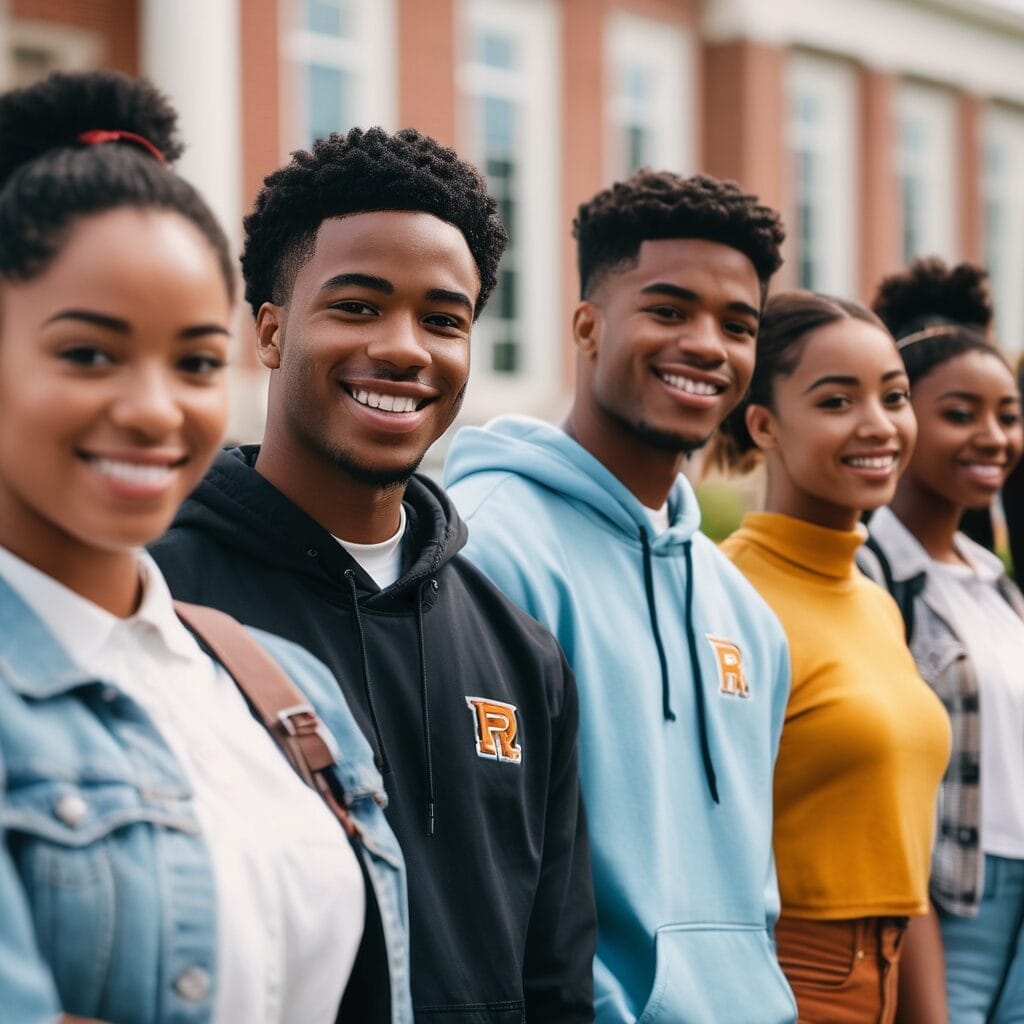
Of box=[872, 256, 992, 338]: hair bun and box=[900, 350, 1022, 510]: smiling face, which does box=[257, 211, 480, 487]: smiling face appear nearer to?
box=[900, 350, 1022, 510]: smiling face

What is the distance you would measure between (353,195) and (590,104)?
14.2 meters

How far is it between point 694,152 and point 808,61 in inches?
88.8

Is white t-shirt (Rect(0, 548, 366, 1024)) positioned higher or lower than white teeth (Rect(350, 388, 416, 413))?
lower

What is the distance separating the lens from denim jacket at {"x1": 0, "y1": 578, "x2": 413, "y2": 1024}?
158cm

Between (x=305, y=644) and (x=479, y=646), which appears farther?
(x=479, y=646)

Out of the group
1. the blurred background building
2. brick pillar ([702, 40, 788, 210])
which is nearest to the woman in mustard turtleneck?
the blurred background building

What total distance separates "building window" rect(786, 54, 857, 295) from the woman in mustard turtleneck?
1562cm

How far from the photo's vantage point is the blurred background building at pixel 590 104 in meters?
12.6

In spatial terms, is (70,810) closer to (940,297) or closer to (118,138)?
(118,138)

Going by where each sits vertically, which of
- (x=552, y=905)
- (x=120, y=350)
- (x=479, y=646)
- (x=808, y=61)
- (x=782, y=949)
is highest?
(x=808, y=61)

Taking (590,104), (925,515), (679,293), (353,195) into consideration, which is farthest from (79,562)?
(590,104)

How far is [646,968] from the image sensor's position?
276 cm

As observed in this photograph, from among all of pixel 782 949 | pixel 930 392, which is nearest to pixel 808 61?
pixel 930 392

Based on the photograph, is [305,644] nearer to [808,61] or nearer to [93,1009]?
[93,1009]
